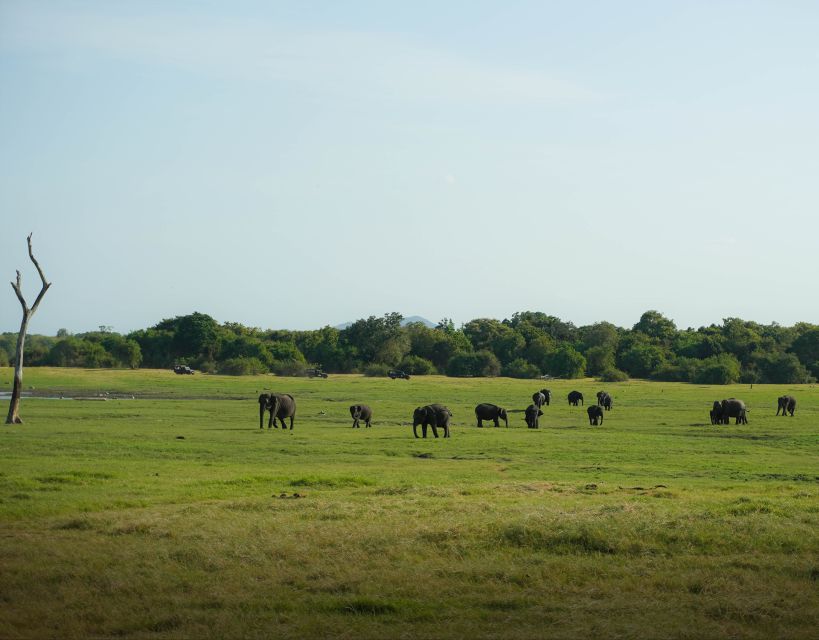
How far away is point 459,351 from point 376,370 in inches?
503

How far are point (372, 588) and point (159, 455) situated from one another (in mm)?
15582

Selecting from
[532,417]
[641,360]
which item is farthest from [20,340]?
[641,360]

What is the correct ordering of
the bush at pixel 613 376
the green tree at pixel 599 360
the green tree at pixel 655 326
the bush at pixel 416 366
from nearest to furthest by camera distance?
the bush at pixel 613 376 < the green tree at pixel 599 360 < the bush at pixel 416 366 < the green tree at pixel 655 326

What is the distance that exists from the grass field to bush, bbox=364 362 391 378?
6974 centimetres

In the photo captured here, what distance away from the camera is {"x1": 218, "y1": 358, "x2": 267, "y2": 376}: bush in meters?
93.6

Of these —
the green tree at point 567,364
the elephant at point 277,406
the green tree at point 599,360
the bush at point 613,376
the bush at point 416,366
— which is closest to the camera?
the elephant at point 277,406

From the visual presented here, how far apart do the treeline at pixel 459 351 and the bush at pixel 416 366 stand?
4.4 inches

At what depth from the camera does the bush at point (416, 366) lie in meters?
102

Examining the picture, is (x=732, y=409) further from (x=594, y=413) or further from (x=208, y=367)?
(x=208, y=367)

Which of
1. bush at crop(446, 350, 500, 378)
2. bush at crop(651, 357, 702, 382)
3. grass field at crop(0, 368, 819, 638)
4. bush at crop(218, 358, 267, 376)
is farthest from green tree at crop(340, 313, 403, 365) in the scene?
grass field at crop(0, 368, 819, 638)

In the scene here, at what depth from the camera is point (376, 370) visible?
9925 centimetres

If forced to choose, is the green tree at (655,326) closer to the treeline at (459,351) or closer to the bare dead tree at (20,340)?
the treeline at (459,351)

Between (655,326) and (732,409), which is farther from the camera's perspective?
(655,326)

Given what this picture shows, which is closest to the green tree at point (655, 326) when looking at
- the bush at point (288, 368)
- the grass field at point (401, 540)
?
the bush at point (288, 368)
